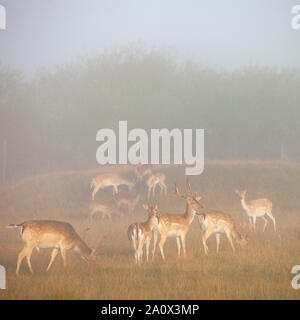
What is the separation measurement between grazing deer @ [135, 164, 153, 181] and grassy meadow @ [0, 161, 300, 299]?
59 centimetres

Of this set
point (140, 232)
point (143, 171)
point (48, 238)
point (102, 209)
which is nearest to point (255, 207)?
point (102, 209)

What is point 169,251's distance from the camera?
13.1 meters

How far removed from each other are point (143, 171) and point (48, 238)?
10.7 metres

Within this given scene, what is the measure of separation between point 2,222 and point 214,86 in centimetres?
1971

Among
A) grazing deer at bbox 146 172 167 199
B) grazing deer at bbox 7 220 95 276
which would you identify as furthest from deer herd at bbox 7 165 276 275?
grazing deer at bbox 146 172 167 199

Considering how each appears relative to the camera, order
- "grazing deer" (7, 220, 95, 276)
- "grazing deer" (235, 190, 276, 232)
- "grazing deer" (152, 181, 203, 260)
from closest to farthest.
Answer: "grazing deer" (7, 220, 95, 276) → "grazing deer" (152, 181, 203, 260) → "grazing deer" (235, 190, 276, 232)

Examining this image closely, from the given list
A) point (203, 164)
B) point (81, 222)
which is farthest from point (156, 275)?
point (203, 164)

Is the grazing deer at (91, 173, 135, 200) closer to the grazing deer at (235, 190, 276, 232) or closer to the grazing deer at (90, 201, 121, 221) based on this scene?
the grazing deer at (90, 201, 121, 221)

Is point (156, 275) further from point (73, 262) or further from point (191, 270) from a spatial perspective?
point (73, 262)

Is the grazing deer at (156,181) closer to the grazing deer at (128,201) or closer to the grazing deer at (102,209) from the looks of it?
the grazing deer at (128,201)

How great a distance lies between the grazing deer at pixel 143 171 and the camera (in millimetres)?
21273

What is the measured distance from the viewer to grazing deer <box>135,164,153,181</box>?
21.3m

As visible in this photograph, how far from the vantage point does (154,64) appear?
33.0 m

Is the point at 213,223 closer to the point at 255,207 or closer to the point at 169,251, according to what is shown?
the point at 169,251
